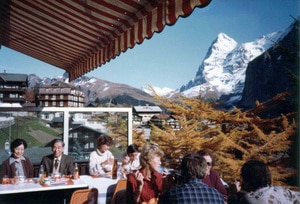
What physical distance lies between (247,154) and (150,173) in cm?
647

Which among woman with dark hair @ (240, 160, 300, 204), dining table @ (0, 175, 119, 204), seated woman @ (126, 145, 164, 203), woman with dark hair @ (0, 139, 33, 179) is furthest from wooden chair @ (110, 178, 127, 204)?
woman with dark hair @ (0, 139, 33, 179)

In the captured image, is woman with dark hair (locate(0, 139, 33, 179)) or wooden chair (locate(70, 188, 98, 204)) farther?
woman with dark hair (locate(0, 139, 33, 179))

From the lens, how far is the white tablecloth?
3.63 metres

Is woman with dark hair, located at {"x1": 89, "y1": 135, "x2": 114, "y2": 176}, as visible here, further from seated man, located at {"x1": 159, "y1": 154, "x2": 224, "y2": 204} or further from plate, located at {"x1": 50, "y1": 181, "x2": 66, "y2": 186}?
seated man, located at {"x1": 159, "y1": 154, "x2": 224, "y2": 204}

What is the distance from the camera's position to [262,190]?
2189mm

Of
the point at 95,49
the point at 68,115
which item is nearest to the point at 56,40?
the point at 95,49

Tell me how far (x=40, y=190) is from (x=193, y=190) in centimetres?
251

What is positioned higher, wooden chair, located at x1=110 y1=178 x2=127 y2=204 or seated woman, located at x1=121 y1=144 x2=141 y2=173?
seated woman, located at x1=121 y1=144 x2=141 y2=173

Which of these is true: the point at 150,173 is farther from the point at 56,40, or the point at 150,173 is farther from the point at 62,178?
the point at 56,40

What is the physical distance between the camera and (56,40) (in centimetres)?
442

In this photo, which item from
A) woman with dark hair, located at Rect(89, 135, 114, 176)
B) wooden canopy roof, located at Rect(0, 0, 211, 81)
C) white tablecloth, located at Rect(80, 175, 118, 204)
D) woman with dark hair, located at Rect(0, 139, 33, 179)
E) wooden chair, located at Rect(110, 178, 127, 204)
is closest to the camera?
wooden canopy roof, located at Rect(0, 0, 211, 81)

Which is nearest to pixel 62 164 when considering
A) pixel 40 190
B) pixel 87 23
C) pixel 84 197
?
pixel 40 190

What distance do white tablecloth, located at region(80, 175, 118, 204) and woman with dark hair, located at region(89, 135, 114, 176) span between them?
0.35 metres

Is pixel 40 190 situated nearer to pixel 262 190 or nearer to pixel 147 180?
pixel 147 180
